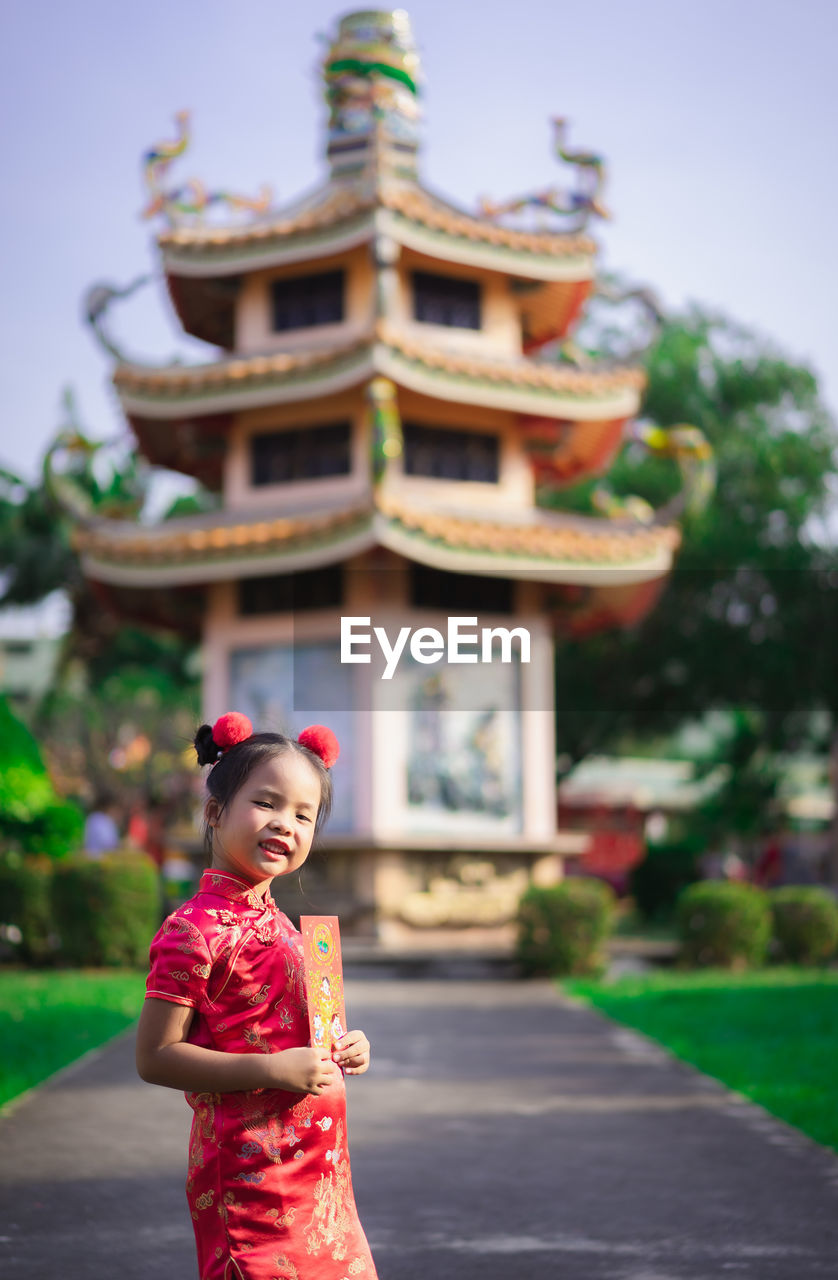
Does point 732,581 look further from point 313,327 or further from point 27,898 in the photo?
point 27,898

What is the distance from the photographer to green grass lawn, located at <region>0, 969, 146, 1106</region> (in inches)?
335

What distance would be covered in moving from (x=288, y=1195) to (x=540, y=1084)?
5.81 metres

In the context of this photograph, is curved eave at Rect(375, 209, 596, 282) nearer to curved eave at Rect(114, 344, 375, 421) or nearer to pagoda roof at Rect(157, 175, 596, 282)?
pagoda roof at Rect(157, 175, 596, 282)

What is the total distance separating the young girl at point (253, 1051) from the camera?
8.45 feet

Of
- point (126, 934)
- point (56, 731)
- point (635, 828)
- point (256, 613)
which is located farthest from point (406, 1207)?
point (635, 828)

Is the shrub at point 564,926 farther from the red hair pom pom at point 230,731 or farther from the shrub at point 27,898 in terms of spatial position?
the red hair pom pom at point 230,731

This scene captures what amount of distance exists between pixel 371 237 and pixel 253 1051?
1604 centimetres

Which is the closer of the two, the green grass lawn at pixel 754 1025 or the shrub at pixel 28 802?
the green grass lawn at pixel 754 1025

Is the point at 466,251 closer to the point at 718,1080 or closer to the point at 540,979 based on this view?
the point at 540,979

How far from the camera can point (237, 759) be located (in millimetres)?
2773

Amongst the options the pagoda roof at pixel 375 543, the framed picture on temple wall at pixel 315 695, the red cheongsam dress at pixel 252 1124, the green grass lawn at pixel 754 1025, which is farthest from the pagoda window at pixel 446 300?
the red cheongsam dress at pixel 252 1124

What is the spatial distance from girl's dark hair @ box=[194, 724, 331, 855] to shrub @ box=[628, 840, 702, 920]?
2783 cm

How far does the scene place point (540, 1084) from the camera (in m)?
8.16

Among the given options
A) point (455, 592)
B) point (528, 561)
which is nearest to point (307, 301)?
point (455, 592)
